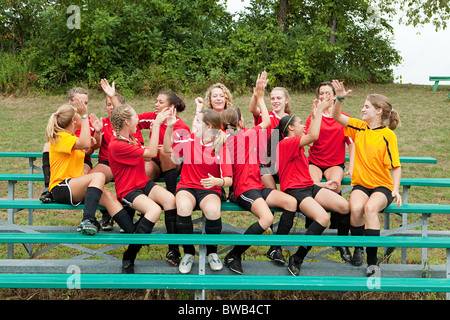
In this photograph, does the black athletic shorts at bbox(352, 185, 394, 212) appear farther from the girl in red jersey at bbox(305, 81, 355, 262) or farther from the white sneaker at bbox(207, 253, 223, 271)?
the white sneaker at bbox(207, 253, 223, 271)

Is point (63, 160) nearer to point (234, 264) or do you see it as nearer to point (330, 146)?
point (234, 264)

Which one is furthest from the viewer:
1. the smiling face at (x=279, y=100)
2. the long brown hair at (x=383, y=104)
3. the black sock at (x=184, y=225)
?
the smiling face at (x=279, y=100)

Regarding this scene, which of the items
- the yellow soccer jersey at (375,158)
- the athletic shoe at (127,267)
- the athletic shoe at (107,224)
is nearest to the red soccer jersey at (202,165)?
the athletic shoe at (127,267)

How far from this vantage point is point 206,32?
15.1 meters

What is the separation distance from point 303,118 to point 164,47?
551 centimetres

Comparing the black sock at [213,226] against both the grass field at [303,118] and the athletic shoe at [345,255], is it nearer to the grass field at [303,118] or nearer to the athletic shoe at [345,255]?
the grass field at [303,118]

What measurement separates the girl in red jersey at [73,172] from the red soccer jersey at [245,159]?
0.96 m

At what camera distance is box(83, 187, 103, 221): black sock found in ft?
10.9

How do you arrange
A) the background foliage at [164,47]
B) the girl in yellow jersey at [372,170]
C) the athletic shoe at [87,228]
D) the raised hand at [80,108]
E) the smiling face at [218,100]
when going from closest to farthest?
1. the athletic shoe at [87,228]
2. the girl in yellow jersey at [372,170]
3. the raised hand at [80,108]
4. the smiling face at [218,100]
5. the background foliage at [164,47]

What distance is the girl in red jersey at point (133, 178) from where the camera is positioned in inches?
137
